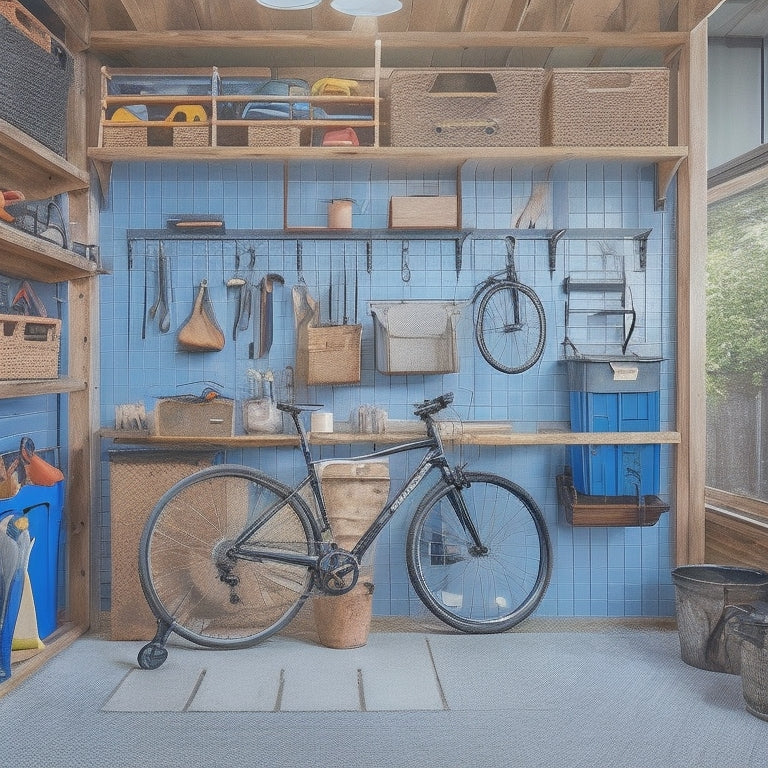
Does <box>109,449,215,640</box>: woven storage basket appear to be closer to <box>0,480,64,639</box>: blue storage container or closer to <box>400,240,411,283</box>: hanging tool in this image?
<box>0,480,64,639</box>: blue storage container

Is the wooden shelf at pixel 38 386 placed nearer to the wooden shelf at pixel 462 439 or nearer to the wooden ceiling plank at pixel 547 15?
the wooden shelf at pixel 462 439

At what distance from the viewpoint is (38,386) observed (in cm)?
322

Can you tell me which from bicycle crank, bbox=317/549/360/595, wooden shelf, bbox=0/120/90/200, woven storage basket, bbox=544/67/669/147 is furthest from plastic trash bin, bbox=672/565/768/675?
wooden shelf, bbox=0/120/90/200

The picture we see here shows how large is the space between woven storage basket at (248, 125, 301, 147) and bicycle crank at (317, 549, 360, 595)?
1.88 meters

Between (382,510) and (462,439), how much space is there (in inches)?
20.1

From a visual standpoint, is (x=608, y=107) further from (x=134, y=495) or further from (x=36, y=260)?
(x=134, y=495)

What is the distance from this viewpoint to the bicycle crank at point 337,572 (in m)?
3.49

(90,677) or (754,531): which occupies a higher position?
(754,531)

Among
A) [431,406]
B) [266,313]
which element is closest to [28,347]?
[266,313]

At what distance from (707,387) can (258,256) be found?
94.2 inches

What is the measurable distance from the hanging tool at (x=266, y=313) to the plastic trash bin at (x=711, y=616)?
2.18 meters

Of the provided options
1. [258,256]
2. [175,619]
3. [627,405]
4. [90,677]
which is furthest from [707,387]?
[90,677]

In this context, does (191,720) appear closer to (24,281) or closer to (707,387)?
(24,281)

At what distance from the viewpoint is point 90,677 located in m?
3.24
